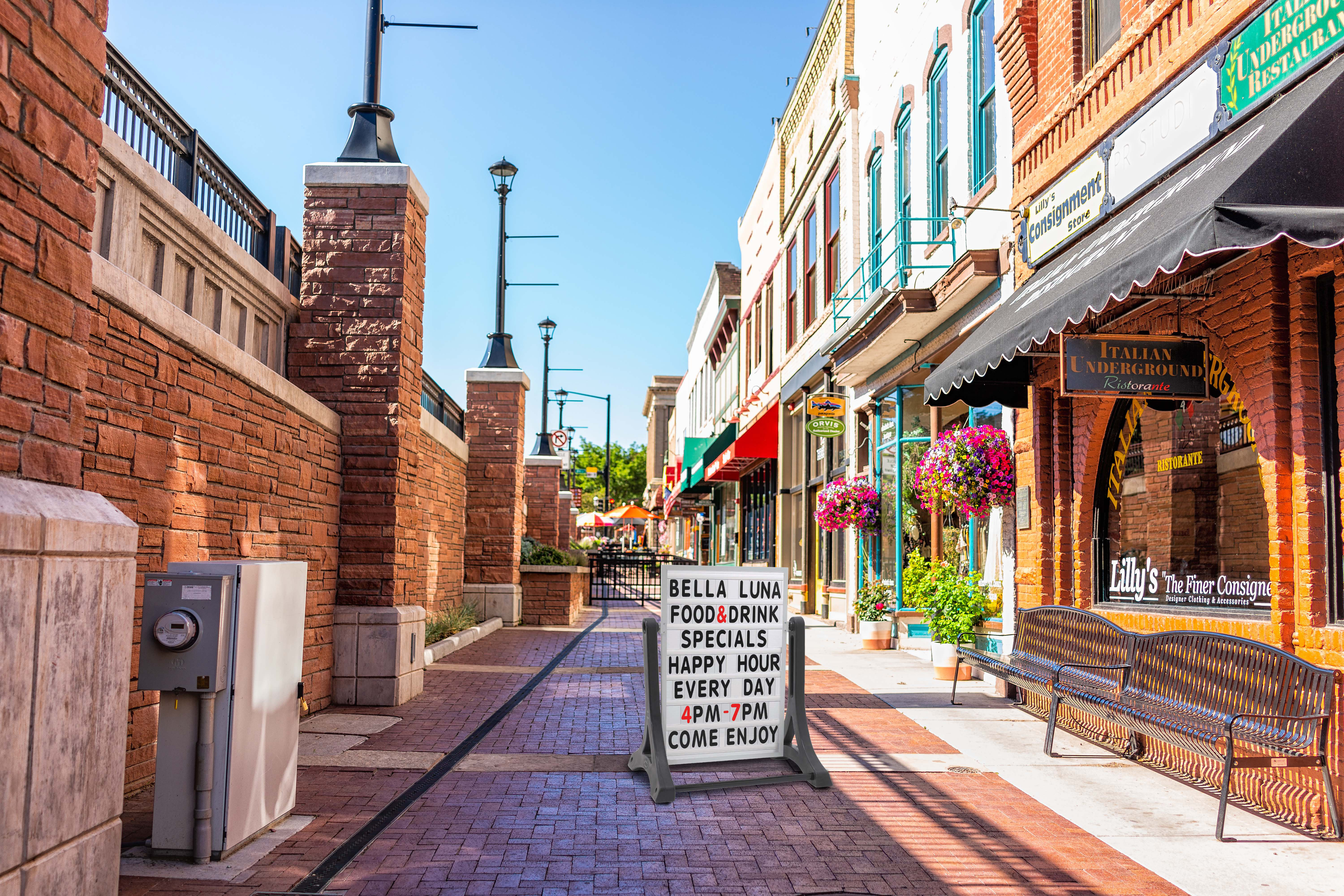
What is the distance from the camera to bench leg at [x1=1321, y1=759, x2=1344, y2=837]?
5750 mm

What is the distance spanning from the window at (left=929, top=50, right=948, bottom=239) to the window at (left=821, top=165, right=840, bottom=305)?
197 inches

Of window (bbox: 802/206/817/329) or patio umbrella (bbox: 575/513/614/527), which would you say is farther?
patio umbrella (bbox: 575/513/614/527)

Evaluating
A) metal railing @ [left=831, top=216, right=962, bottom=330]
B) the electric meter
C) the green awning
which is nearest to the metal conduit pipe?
the electric meter

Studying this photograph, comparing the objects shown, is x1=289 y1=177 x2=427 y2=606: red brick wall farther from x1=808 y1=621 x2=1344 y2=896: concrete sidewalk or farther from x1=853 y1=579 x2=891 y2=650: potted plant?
x1=853 y1=579 x2=891 y2=650: potted plant

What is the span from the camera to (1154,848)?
18.3ft

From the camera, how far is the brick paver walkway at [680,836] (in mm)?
4922

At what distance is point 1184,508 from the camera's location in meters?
8.04

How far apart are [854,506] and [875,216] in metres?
4.76

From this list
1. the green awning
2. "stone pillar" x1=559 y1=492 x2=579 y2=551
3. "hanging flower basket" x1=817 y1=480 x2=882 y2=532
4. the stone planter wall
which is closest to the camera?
"hanging flower basket" x1=817 y1=480 x2=882 y2=532

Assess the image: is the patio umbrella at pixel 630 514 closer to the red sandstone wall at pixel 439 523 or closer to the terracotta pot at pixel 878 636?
the red sandstone wall at pixel 439 523

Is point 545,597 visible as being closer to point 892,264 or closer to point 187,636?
point 892,264

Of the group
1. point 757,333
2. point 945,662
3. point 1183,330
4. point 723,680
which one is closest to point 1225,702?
point 1183,330

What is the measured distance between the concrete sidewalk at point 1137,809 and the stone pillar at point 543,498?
16421 millimetres

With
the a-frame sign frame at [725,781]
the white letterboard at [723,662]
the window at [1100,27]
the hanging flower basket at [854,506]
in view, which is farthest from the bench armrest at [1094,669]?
the hanging flower basket at [854,506]
